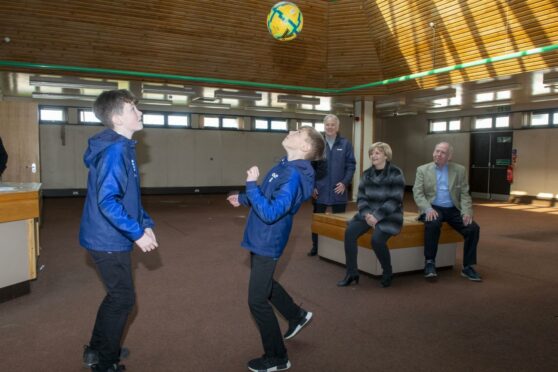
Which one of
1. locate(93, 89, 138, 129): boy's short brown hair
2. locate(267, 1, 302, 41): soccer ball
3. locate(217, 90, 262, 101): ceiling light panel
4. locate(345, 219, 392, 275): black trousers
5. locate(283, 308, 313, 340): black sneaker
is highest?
locate(267, 1, 302, 41): soccer ball

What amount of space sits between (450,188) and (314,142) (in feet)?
8.91

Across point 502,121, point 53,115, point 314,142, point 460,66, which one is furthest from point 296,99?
point 314,142

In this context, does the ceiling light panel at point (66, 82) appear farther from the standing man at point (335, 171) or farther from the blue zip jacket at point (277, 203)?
the blue zip jacket at point (277, 203)

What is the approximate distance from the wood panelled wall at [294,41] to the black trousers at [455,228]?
3939 millimetres

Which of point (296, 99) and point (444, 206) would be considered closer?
point (444, 206)

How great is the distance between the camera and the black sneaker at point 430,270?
4.38m

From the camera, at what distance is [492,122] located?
554 inches

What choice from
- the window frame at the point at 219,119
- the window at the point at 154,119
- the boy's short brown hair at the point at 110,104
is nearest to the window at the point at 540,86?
the boy's short brown hair at the point at 110,104

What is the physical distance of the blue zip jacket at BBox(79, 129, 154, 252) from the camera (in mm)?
2029

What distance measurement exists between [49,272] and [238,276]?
2001mm

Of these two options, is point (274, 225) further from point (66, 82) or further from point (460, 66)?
point (66, 82)

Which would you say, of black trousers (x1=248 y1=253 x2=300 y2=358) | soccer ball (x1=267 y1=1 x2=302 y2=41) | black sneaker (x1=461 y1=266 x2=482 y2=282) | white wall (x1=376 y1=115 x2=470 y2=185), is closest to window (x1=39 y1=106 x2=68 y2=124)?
soccer ball (x1=267 y1=1 x2=302 y2=41)

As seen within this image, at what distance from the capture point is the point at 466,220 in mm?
4445

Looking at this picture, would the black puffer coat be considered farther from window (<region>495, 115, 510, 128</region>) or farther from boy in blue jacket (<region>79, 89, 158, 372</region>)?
window (<region>495, 115, 510, 128</region>)
